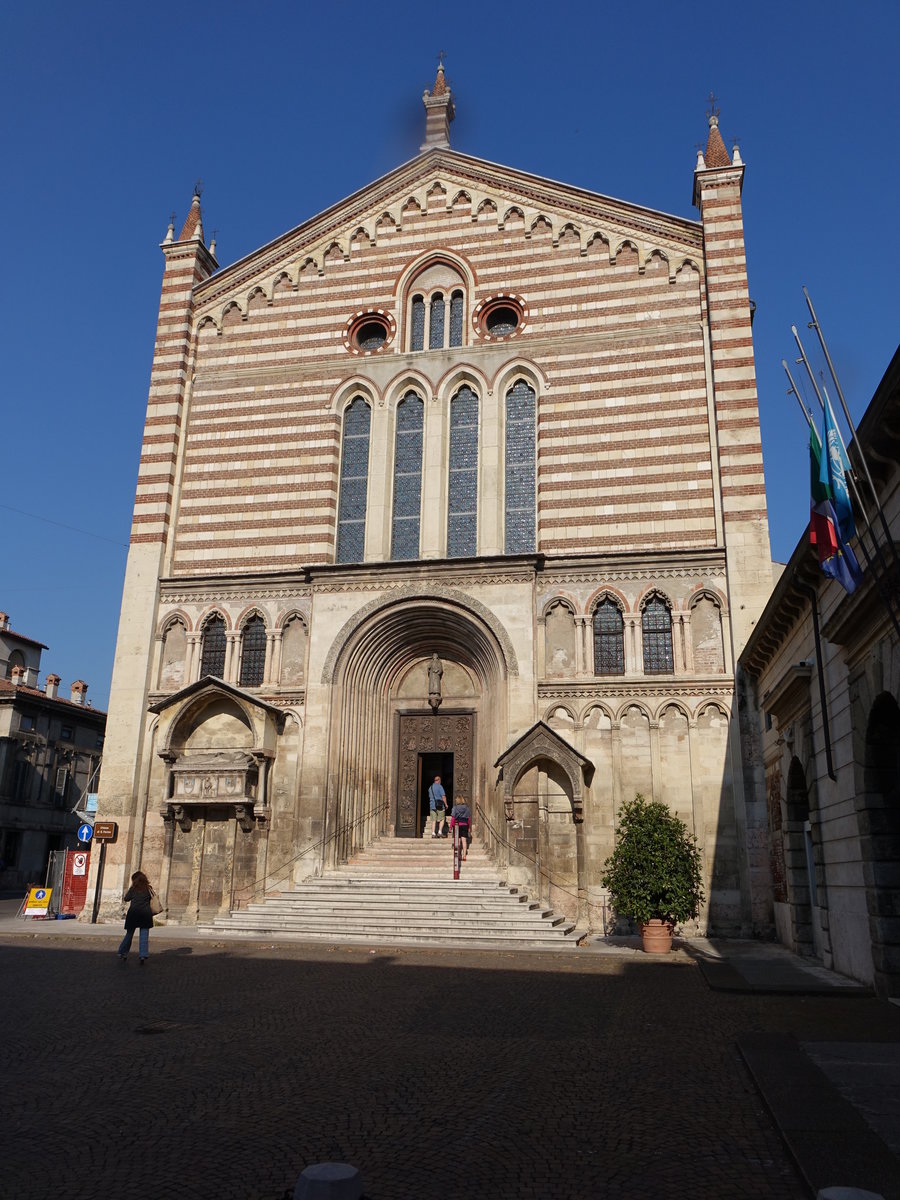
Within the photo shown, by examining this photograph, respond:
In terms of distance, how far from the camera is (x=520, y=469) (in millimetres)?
24156

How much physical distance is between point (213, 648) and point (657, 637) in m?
11.4

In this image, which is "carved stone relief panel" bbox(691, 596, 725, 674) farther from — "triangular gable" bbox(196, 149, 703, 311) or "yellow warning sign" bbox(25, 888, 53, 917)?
"yellow warning sign" bbox(25, 888, 53, 917)

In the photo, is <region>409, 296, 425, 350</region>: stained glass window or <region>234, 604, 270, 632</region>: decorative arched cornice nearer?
<region>234, 604, 270, 632</region>: decorative arched cornice

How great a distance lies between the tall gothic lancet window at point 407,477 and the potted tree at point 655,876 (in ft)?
31.2

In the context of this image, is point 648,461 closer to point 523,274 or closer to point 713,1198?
point 523,274

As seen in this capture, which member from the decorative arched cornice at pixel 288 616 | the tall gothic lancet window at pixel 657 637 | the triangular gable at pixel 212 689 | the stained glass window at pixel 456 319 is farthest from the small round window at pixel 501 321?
the triangular gable at pixel 212 689

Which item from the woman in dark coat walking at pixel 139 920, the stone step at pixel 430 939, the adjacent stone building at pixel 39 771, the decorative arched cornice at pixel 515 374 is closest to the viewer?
the woman in dark coat walking at pixel 139 920

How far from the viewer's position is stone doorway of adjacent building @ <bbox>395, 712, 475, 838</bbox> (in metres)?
23.6

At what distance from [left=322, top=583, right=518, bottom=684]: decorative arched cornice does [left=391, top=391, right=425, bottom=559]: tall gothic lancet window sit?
5.09ft

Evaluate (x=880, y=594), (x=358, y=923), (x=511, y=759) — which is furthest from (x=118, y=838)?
(x=880, y=594)

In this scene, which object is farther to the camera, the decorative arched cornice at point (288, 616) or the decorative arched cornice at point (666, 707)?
the decorative arched cornice at point (288, 616)

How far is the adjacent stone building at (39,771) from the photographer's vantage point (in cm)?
3875

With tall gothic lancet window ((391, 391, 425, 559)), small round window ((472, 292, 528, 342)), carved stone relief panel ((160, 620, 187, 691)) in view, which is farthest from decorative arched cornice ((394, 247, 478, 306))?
carved stone relief panel ((160, 620, 187, 691))

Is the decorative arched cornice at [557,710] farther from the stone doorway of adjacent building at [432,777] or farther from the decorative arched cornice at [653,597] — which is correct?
the stone doorway of adjacent building at [432,777]
